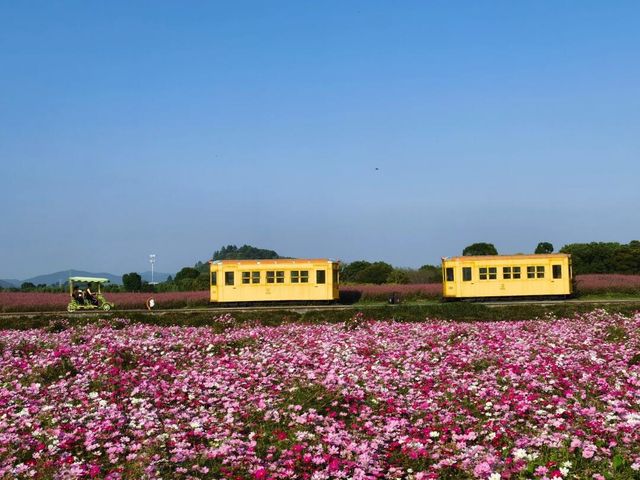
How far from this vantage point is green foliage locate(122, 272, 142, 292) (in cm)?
5975

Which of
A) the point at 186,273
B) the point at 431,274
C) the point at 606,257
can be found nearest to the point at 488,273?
the point at 431,274

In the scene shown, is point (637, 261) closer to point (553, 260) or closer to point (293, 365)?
point (553, 260)

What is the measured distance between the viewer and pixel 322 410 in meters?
8.67

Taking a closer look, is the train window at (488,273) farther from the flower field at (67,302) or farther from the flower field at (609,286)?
the flower field at (67,302)

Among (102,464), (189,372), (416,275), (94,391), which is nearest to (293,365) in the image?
(189,372)

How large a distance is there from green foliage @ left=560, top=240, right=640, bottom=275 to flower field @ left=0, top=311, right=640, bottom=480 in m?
52.3

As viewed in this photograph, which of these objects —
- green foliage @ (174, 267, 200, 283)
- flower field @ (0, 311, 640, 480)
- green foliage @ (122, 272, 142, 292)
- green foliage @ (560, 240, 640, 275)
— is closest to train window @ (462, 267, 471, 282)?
flower field @ (0, 311, 640, 480)

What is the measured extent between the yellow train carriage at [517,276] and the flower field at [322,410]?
23177 millimetres

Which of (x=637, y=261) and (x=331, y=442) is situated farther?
(x=637, y=261)

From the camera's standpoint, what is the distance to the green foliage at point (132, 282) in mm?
59750

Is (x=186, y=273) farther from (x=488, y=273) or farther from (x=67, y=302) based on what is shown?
(x=488, y=273)

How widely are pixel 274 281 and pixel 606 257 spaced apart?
4198cm

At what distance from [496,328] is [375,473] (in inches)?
477

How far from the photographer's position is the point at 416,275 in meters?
59.1
